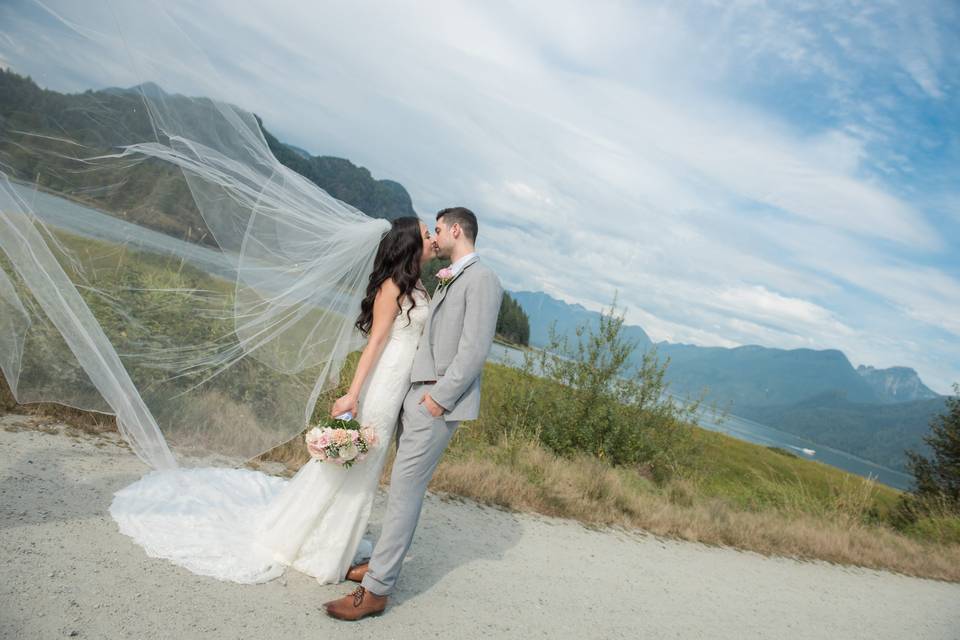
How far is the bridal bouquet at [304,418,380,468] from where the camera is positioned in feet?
13.8

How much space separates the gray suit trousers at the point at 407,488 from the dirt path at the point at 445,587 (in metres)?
0.31

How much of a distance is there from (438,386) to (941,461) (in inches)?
971

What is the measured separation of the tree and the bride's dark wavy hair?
876 inches

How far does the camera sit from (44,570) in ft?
11.4

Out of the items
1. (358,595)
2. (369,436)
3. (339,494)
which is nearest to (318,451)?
(369,436)

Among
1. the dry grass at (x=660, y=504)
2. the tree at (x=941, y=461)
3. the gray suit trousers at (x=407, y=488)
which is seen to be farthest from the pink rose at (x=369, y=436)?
the tree at (x=941, y=461)

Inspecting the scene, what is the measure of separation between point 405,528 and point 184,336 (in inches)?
88.6

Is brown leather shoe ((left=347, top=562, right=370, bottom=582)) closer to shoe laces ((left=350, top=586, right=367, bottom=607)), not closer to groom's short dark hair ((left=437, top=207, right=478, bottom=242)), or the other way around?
shoe laces ((left=350, top=586, right=367, bottom=607))

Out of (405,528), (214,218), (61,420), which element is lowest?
(61,420)

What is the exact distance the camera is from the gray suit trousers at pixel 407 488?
4160 millimetres

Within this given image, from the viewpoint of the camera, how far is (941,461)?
21.9 m

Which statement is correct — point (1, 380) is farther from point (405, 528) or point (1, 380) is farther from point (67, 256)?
point (405, 528)

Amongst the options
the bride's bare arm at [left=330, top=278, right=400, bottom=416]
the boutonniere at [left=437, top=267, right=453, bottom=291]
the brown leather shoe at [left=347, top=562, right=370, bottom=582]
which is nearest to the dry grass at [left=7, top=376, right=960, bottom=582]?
the brown leather shoe at [left=347, top=562, right=370, bottom=582]

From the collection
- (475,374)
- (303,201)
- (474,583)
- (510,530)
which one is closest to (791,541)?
(510,530)
